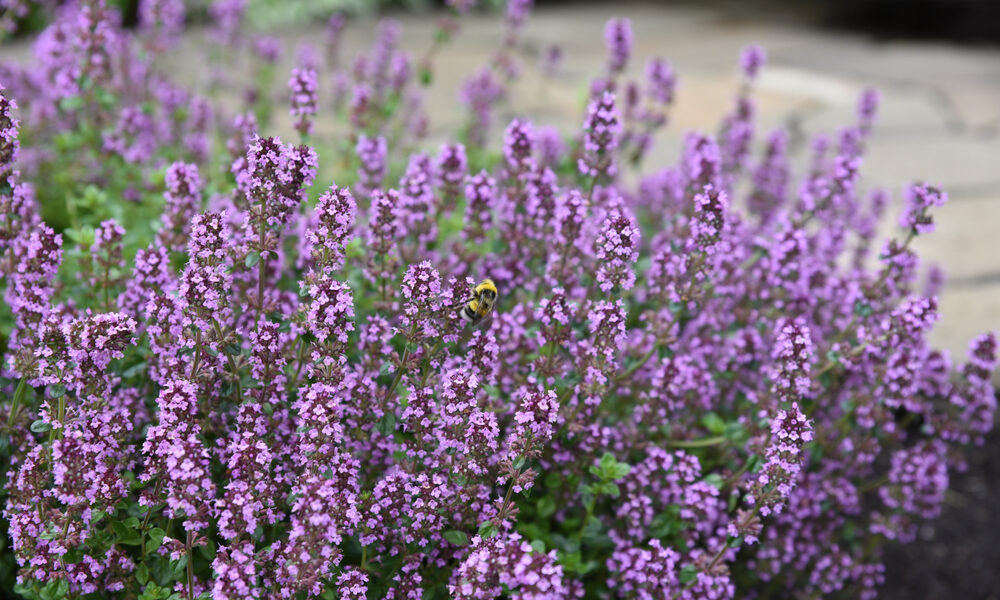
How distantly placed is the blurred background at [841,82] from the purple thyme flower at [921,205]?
158 centimetres

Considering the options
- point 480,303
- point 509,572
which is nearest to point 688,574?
point 509,572

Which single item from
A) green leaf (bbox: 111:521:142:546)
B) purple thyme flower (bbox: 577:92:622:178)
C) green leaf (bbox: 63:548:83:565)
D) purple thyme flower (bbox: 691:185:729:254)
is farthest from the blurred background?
green leaf (bbox: 63:548:83:565)

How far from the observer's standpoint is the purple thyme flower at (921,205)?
310cm

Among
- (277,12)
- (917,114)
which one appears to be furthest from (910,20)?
(277,12)

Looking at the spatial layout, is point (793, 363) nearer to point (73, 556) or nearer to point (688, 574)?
point (688, 574)

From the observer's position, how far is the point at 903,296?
3787 mm

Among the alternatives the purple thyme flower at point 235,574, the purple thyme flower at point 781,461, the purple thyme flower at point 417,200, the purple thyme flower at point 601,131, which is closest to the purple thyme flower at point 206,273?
the purple thyme flower at point 235,574

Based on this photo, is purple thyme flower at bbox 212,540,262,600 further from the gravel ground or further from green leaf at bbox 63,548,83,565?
the gravel ground

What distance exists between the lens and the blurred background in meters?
4.55

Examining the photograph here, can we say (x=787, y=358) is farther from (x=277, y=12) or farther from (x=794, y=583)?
(x=277, y=12)

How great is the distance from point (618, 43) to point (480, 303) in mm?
1946

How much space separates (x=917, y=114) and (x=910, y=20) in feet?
14.1

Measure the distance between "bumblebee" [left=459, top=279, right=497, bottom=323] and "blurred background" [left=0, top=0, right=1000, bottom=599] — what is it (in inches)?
88.9

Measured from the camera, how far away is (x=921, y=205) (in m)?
3.17
